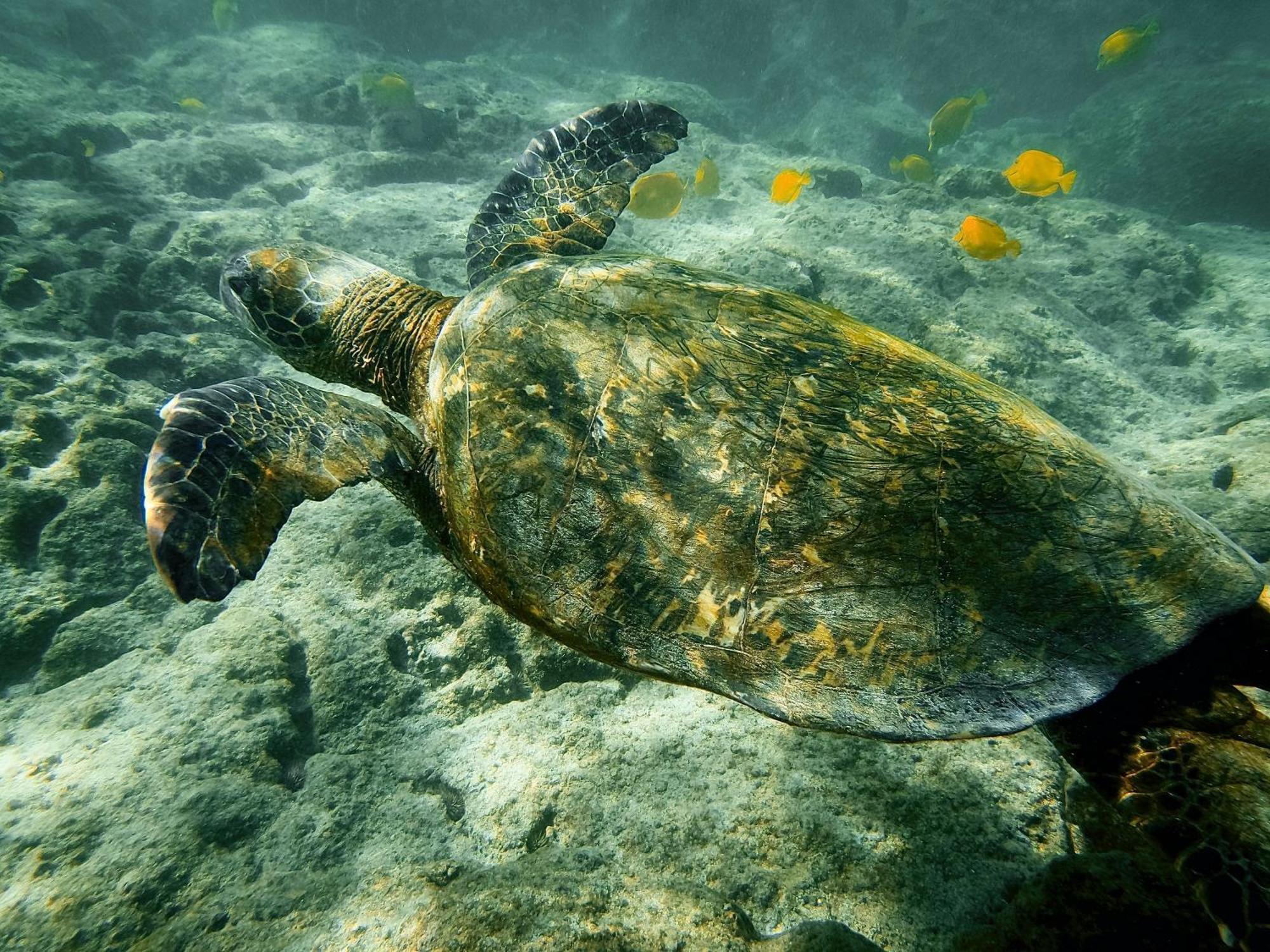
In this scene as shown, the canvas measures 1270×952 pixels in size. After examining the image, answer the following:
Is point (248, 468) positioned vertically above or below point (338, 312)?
below

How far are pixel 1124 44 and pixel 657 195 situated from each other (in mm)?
10338

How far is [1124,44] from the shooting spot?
30.0ft

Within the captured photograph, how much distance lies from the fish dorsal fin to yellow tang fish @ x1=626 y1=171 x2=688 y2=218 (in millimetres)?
1708

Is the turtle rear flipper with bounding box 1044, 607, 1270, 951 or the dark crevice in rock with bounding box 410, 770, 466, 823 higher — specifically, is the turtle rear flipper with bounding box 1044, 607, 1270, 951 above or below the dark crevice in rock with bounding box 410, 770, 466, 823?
above

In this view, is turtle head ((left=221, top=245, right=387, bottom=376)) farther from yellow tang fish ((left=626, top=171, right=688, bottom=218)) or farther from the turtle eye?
yellow tang fish ((left=626, top=171, right=688, bottom=218))

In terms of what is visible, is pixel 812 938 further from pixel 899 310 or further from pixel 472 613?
pixel 899 310

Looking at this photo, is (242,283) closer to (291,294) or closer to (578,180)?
(291,294)

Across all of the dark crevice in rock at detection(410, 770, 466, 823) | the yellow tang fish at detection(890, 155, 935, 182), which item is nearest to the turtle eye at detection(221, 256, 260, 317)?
the dark crevice in rock at detection(410, 770, 466, 823)

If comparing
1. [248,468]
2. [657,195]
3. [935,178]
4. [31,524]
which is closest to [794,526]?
[248,468]

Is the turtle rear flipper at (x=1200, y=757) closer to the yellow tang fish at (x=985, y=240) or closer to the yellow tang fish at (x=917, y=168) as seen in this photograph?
the yellow tang fish at (x=985, y=240)

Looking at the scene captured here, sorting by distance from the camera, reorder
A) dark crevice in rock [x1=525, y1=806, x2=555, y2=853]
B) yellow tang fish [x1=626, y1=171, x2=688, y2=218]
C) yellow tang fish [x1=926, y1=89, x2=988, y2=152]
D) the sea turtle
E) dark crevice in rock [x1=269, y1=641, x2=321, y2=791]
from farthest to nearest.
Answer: yellow tang fish [x1=926, y1=89, x2=988, y2=152], yellow tang fish [x1=626, y1=171, x2=688, y2=218], dark crevice in rock [x1=269, y1=641, x2=321, y2=791], dark crevice in rock [x1=525, y1=806, x2=555, y2=853], the sea turtle

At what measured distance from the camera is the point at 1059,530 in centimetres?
150

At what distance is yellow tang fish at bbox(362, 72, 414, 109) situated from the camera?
925 cm

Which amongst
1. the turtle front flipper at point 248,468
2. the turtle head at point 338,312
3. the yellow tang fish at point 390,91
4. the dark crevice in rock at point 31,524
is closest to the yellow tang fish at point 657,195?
the turtle head at point 338,312
